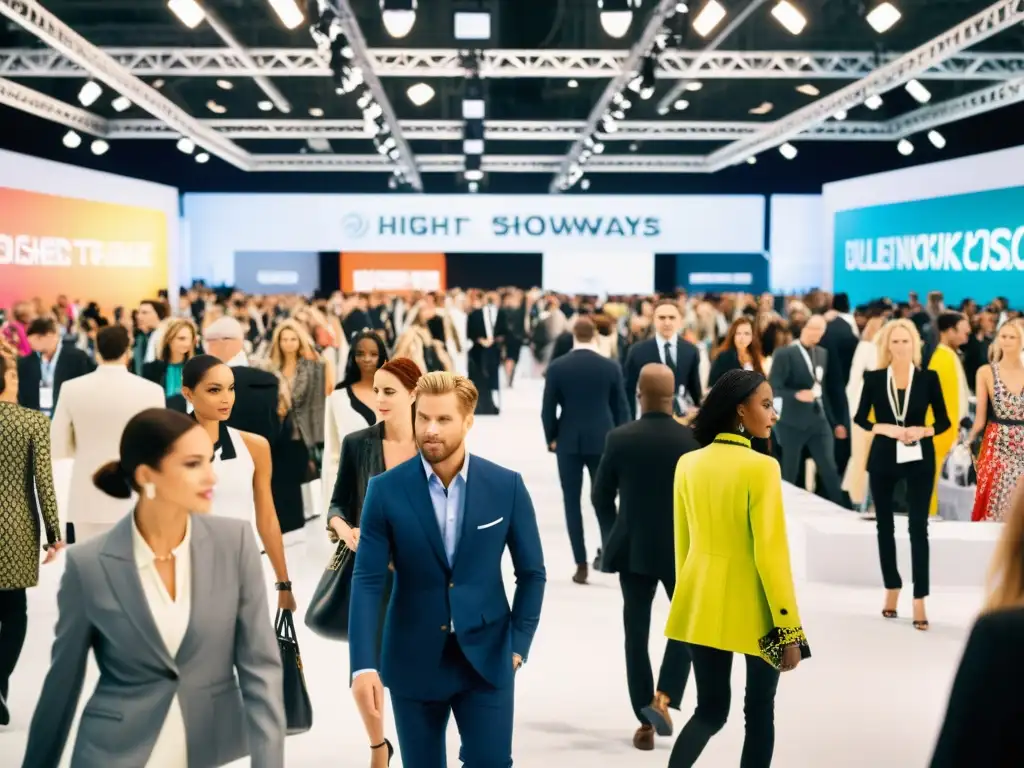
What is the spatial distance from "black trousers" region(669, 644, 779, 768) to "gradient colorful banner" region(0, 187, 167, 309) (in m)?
16.2

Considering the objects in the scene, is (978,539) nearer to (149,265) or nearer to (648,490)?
(648,490)

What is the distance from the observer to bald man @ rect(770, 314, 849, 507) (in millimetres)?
9266

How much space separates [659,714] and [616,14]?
796 centimetres

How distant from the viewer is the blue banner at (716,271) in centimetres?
3303

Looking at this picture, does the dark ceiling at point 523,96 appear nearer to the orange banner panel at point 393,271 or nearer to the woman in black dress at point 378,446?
the orange banner panel at point 393,271

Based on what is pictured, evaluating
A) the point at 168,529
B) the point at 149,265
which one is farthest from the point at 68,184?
the point at 168,529

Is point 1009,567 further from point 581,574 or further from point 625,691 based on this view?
point 581,574

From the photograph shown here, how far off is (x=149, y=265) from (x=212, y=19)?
34.1 ft

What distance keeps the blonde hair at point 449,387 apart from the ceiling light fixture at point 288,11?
916cm

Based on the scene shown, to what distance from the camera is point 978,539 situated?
303 inches

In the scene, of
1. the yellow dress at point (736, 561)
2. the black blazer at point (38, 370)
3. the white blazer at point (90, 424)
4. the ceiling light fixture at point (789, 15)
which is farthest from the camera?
the ceiling light fixture at point (789, 15)

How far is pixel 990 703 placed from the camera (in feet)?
5.10

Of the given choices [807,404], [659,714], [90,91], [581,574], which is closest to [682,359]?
[807,404]

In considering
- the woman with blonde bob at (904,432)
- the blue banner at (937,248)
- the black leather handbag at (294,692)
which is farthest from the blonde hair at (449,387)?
the blue banner at (937,248)
